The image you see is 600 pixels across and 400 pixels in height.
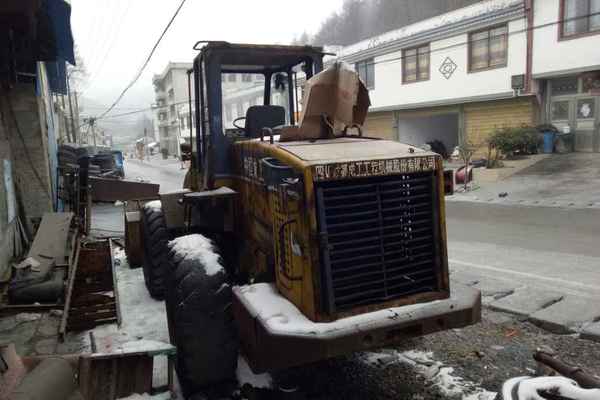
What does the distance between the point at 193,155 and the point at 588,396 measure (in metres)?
4.30

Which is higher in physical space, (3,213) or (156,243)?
(3,213)

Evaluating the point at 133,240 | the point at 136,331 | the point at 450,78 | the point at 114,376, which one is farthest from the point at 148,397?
the point at 450,78

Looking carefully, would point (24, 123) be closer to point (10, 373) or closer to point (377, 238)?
point (10, 373)

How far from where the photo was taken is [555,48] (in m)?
17.7

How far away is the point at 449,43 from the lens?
70.8 feet

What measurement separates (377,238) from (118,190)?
443 inches

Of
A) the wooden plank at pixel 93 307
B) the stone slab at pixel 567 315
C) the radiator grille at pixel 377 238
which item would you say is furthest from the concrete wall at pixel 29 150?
the stone slab at pixel 567 315

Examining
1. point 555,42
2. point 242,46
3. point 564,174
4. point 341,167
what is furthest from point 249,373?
point 555,42

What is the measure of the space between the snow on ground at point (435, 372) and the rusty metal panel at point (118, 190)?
396 inches

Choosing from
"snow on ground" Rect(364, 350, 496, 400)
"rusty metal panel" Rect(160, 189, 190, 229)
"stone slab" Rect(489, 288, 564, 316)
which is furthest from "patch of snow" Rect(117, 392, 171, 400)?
"stone slab" Rect(489, 288, 564, 316)

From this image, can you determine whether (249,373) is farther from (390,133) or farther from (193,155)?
(390,133)

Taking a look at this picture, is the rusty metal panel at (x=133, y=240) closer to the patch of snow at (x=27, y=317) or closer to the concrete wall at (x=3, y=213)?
the concrete wall at (x=3, y=213)

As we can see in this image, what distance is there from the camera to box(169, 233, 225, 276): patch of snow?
12.0ft

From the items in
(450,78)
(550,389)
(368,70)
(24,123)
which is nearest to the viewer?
(550,389)
